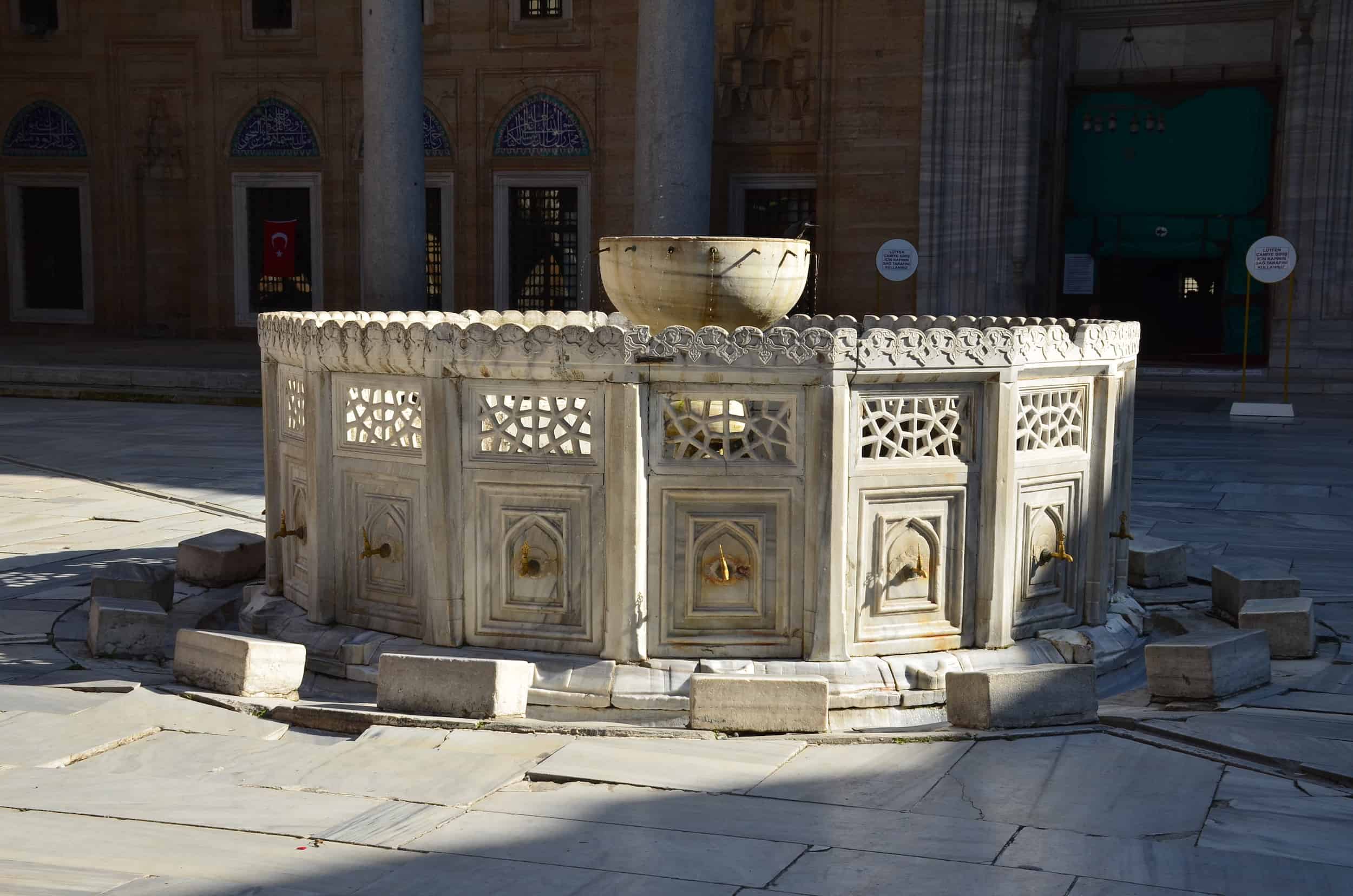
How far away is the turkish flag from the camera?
21328 mm

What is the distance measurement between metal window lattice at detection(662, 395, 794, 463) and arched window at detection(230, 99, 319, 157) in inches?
688

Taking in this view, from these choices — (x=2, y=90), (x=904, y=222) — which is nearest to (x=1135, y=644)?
(x=904, y=222)

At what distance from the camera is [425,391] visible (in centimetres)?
520

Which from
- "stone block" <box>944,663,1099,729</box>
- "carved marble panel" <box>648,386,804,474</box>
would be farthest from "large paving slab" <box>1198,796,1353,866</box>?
"carved marble panel" <box>648,386,804,474</box>

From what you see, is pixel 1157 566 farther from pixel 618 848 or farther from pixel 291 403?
pixel 618 848

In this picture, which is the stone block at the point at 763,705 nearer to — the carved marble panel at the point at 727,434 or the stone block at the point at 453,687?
the stone block at the point at 453,687

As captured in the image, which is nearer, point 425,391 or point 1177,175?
point 425,391

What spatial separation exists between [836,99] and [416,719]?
15178 millimetres

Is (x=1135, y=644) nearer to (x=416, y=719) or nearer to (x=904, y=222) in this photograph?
(x=416, y=719)

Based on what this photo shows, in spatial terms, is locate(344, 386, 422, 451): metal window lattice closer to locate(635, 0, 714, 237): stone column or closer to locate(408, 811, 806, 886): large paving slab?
locate(408, 811, 806, 886): large paving slab

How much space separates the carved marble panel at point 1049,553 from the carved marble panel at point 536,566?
163 centimetres

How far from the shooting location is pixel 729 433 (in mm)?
5039

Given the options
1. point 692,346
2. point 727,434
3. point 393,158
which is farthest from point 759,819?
point 393,158

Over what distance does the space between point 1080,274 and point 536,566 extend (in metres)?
15.1
